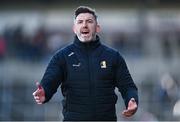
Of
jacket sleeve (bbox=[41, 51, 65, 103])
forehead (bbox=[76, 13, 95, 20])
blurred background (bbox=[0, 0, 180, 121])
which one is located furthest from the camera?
blurred background (bbox=[0, 0, 180, 121])

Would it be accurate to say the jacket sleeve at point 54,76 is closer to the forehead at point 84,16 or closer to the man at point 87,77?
the man at point 87,77

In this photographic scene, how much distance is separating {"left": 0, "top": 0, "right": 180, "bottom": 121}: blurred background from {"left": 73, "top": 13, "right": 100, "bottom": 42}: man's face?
8.10 m

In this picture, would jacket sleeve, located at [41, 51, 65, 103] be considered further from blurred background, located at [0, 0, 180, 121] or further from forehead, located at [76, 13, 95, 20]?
blurred background, located at [0, 0, 180, 121]

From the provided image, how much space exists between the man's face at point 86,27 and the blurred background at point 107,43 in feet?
26.6

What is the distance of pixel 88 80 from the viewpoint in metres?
7.21

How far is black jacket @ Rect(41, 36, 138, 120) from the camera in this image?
23.6 ft

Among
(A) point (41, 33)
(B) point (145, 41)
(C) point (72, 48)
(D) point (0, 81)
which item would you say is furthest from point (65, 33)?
(C) point (72, 48)

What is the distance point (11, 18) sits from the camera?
25578mm

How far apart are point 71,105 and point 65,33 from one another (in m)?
16.9

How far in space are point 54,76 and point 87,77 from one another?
32cm

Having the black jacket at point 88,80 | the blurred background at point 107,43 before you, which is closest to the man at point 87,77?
the black jacket at point 88,80

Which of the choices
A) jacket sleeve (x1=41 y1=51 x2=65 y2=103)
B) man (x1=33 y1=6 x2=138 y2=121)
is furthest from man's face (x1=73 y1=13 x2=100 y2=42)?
jacket sleeve (x1=41 y1=51 x2=65 y2=103)

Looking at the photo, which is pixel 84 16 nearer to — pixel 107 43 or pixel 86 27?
pixel 86 27

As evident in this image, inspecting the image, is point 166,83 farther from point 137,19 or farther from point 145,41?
point 137,19
